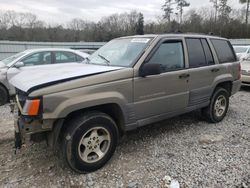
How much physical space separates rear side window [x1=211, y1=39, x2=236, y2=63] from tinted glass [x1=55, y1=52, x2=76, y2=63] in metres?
4.49

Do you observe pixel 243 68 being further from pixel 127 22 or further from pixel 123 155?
pixel 127 22

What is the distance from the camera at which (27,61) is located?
261 inches

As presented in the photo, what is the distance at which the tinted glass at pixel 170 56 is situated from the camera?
3.56 metres

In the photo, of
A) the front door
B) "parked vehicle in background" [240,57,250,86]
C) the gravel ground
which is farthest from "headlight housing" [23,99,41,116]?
"parked vehicle in background" [240,57,250,86]

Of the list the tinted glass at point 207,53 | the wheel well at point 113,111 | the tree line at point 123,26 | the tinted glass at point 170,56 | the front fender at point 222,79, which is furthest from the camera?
the tree line at point 123,26

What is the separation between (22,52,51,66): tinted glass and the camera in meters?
6.61

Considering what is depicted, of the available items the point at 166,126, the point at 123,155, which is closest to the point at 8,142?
the point at 123,155

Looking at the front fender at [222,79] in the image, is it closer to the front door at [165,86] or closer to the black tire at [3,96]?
the front door at [165,86]

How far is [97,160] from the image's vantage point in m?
3.04

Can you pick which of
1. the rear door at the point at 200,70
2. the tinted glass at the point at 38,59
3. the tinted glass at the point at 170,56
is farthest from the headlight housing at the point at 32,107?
the tinted glass at the point at 38,59

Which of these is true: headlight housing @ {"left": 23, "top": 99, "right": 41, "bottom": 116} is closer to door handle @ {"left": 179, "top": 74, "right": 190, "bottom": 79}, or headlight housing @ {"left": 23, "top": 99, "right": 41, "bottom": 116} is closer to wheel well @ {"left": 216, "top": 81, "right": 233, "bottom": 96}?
door handle @ {"left": 179, "top": 74, "right": 190, "bottom": 79}

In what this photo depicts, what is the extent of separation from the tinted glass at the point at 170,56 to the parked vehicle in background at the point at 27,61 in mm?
3458

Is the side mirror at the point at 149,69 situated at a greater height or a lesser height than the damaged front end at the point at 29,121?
greater

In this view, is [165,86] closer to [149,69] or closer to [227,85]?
[149,69]
